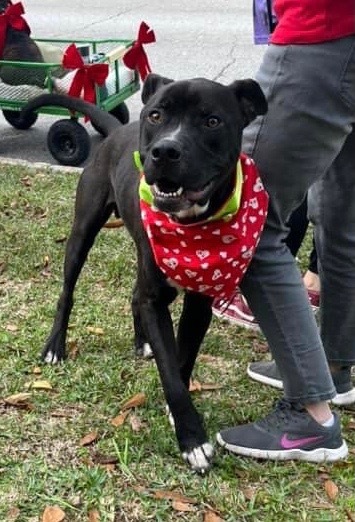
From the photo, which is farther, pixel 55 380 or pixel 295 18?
pixel 55 380

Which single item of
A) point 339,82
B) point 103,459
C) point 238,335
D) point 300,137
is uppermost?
point 339,82

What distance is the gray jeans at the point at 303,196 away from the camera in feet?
8.16

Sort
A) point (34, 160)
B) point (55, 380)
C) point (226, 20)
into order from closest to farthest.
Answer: point (55, 380) < point (34, 160) < point (226, 20)

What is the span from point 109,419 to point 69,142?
3.45 metres

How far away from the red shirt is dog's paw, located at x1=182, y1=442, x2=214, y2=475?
136cm

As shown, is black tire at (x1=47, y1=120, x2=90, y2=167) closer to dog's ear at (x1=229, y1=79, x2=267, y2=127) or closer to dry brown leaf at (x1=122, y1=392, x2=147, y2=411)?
dry brown leaf at (x1=122, y1=392, x2=147, y2=411)

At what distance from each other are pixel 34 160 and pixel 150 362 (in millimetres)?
3373

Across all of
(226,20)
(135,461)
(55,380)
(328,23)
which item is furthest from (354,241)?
(226,20)

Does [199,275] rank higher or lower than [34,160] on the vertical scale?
higher

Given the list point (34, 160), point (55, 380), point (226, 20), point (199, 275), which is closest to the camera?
point (199, 275)

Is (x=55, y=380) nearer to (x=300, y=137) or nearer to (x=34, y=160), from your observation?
(x=300, y=137)

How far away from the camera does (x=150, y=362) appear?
11.9ft

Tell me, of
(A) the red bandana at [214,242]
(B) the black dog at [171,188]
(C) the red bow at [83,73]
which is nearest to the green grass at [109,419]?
(B) the black dog at [171,188]

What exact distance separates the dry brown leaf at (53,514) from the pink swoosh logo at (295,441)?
0.80 metres
